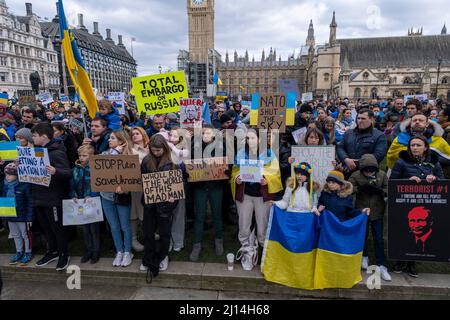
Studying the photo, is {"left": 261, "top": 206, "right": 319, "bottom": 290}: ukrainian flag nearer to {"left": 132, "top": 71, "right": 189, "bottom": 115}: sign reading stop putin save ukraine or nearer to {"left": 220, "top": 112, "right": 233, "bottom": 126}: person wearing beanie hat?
{"left": 220, "top": 112, "right": 233, "bottom": 126}: person wearing beanie hat

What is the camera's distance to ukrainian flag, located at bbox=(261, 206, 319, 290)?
12.7 ft

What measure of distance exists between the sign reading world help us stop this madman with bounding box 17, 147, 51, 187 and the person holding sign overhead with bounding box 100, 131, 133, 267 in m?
0.77

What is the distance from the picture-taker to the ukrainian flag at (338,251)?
3.77 m

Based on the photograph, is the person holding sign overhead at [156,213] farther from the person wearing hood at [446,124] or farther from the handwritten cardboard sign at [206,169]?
the person wearing hood at [446,124]

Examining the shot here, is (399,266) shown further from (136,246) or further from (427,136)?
(136,246)

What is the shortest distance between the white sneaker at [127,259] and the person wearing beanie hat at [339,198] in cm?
284

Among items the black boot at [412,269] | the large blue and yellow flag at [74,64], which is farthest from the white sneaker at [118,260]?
the black boot at [412,269]

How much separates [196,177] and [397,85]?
73.2 meters

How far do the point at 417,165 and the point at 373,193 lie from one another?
66 centimetres

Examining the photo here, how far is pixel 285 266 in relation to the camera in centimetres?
400

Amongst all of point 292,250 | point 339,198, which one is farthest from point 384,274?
point 292,250

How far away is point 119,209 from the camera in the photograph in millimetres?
4422

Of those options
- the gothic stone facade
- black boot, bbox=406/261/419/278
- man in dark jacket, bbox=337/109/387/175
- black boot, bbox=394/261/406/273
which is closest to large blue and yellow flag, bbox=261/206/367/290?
black boot, bbox=394/261/406/273

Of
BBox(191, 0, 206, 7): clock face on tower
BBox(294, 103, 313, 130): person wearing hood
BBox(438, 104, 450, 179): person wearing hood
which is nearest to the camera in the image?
BBox(438, 104, 450, 179): person wearing hood
